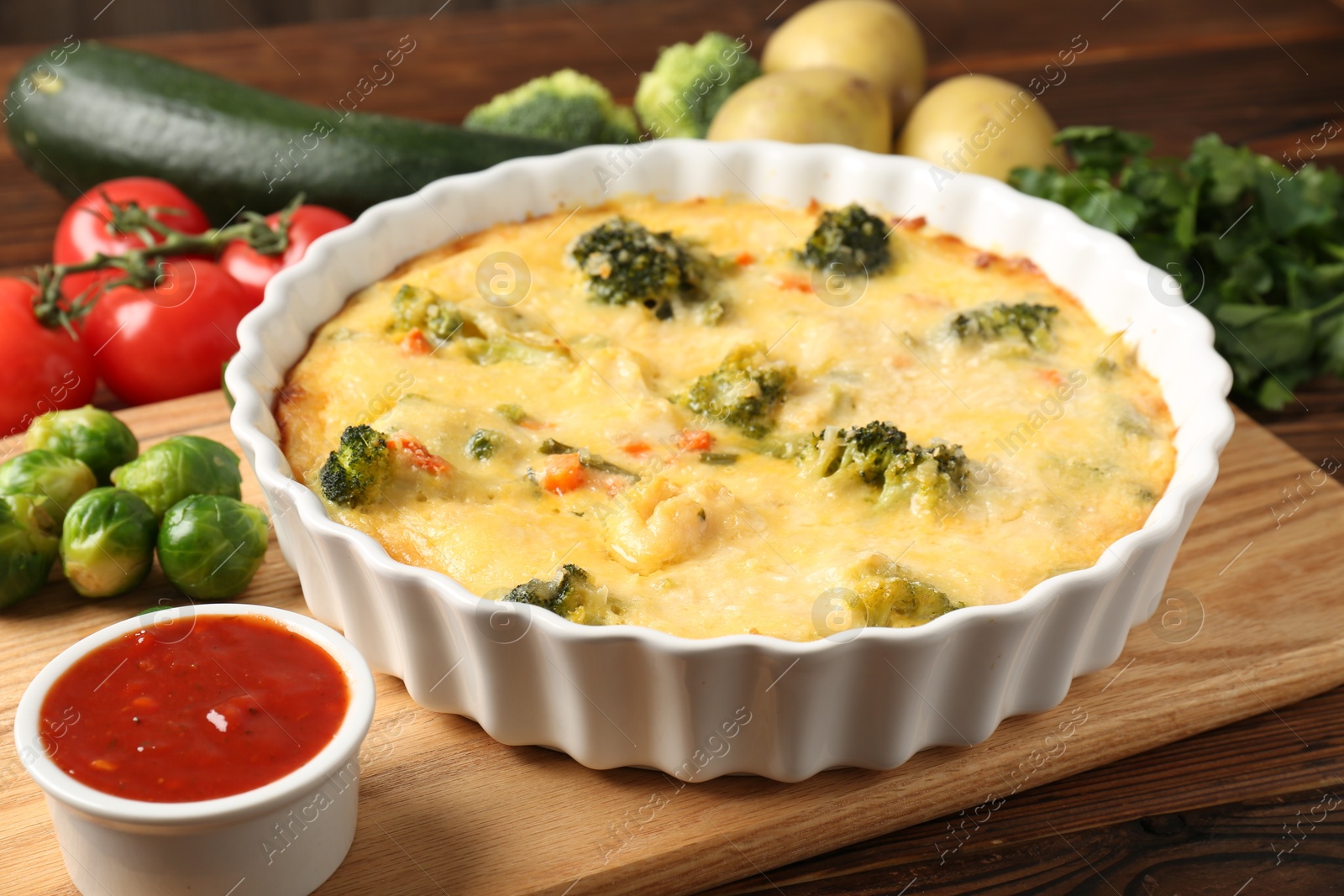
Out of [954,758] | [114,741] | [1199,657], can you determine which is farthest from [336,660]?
[1199,657]

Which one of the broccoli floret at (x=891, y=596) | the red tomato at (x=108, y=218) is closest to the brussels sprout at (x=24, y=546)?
the red tomato at (x=108, y=218)

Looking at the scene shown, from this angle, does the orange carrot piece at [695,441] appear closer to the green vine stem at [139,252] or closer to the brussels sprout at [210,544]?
the brussels sprout at [210,544]

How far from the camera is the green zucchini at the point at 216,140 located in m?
6.11

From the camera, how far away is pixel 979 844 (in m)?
3.34

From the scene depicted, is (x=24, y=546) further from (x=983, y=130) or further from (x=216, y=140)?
(x=983, y=130)

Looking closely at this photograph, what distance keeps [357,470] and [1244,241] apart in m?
3.86

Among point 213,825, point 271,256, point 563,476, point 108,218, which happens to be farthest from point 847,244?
point 108,218

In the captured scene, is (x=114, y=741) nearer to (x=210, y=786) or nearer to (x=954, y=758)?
(x=210, y=786)

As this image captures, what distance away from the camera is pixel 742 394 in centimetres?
392

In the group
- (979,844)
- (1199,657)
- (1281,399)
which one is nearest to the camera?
(979,844)

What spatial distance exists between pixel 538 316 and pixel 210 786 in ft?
6.94

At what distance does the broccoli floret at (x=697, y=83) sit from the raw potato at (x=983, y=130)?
3.54ft

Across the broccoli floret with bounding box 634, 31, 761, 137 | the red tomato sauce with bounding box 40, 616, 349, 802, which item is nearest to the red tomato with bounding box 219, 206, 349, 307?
the broccoli floret with bounding box 634, 31, 761, 137

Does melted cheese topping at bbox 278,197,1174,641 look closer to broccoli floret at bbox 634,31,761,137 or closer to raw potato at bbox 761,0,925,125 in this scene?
raw potato at bbox 761,0,925,125
